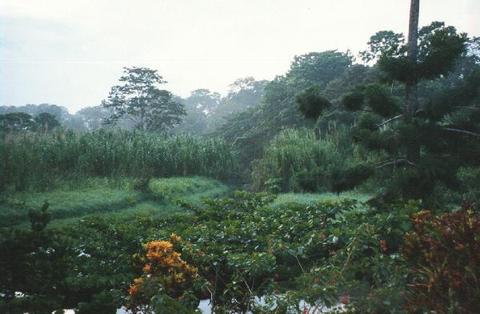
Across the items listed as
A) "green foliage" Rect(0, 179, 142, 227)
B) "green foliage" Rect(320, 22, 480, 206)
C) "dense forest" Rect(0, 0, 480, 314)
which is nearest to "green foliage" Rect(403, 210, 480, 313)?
"dense forest" Rect(0, 0, 480, 314)

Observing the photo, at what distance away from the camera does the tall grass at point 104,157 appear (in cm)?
1045

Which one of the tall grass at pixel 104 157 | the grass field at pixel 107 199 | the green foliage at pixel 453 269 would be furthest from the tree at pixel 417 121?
the tall grass at pixel 104 157

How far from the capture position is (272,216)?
5.70m

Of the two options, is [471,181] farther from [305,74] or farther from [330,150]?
[305,74]

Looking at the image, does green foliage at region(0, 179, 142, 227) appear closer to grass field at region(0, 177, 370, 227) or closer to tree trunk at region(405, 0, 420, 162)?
grass field at region(0, 177, 370, 227)

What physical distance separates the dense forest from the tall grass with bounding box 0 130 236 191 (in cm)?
5

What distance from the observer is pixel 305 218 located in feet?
18.4

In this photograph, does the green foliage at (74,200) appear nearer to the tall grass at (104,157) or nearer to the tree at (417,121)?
the tall grass at (104,157)

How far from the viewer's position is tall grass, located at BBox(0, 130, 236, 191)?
1045 cm

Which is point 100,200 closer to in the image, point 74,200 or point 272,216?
point 74,200

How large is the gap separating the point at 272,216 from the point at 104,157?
27.3ft

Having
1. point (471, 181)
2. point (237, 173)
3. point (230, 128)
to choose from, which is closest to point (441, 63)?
point (471, 181)

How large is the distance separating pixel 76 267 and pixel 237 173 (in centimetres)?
1382

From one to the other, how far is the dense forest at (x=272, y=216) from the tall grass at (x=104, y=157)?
0.05m
